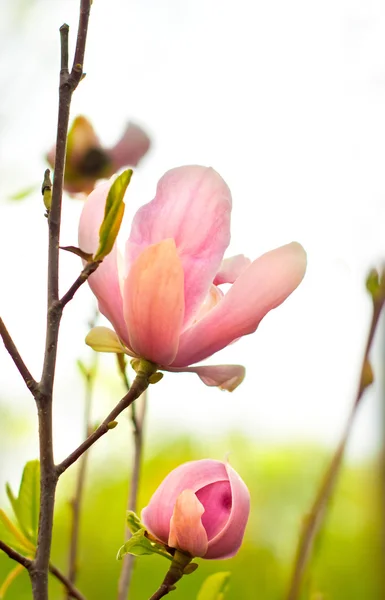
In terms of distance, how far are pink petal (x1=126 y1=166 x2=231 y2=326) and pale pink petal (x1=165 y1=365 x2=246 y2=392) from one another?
2cm

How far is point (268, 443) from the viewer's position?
5.10 feet

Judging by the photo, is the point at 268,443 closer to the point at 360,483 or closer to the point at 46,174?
the point at 360,483

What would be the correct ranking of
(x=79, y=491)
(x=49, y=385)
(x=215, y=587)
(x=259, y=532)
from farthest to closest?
(x=259, y=532)
(x=79, y=491)
(x=215, y=587)
(x=49, y=385)

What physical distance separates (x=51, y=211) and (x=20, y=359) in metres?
0.05

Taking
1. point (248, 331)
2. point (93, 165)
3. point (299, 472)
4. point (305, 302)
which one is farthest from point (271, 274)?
point (299, 472)

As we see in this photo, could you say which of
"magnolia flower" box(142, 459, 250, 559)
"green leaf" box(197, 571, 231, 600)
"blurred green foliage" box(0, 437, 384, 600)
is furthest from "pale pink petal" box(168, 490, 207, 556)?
"blurred green foliage" box(0, 437, 384, 600)

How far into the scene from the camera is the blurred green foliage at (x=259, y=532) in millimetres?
1241

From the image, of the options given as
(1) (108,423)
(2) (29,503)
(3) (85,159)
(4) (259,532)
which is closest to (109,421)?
(1) (108,423)

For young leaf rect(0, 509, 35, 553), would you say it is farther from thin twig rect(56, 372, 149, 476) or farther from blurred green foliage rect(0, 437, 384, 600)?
blurred green foliage rect(0, 437, 384, 600)

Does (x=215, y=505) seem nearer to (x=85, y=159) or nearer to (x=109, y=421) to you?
(x=109, y=421)

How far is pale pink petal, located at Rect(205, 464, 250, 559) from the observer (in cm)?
28

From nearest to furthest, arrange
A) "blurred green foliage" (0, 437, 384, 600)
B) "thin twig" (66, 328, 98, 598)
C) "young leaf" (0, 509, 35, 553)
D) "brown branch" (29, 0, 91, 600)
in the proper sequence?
"brown branch" (29, 0, 91, 600) → "young leaf" (0, 509, 35, 553) → "thin twig" (66, 328, 98, 598) → "blurred green foliage" (0, 437, 384, 600)

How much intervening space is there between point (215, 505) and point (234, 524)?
1 cm

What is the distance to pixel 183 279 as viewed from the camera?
269mm
